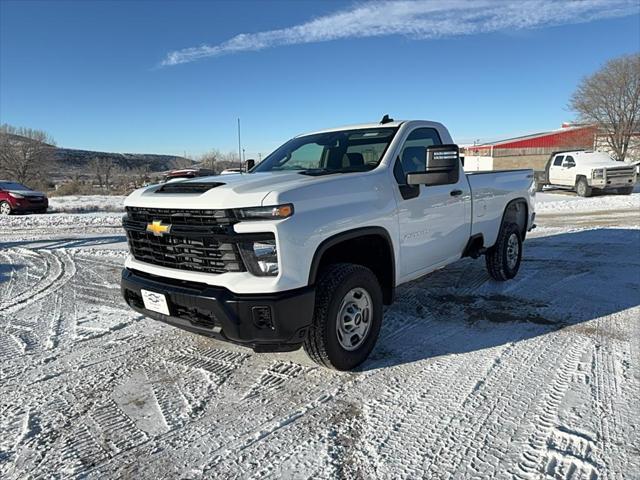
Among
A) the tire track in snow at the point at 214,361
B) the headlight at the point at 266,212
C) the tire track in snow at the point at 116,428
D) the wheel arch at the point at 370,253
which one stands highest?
the headlight at the point at 266,212

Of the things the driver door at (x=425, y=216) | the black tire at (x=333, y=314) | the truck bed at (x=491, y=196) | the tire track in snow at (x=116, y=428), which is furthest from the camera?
the truck bed at (x=491, y=196)

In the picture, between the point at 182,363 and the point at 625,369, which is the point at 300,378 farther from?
the point at 625,369

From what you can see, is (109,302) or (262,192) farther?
(109,302)

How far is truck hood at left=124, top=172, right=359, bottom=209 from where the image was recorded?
2.94 metres

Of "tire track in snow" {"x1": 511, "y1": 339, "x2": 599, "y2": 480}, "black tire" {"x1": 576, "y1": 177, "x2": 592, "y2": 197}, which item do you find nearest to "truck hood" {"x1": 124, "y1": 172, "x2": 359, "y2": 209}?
"tire track in snow" {"x1": 511, "y1": 339, "x2": 599, "y2": 480}

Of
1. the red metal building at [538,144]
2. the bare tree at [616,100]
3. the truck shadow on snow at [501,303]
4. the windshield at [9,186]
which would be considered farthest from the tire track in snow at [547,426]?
the red metal building at [538,144]

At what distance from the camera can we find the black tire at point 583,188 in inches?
741

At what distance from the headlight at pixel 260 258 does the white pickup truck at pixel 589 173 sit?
19.6m

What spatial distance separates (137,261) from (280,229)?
61.4 inches

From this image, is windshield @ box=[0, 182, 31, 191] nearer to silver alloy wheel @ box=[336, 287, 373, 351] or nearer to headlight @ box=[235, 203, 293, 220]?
headlight @ box=[235, 203, 293, 220]

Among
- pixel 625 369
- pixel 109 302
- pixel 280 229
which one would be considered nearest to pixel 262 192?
pixel 280 229

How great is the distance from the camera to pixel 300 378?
135 inches

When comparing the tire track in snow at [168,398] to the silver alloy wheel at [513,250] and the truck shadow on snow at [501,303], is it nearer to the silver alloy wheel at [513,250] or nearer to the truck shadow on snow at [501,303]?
the truck shadow on snow at [501,303]

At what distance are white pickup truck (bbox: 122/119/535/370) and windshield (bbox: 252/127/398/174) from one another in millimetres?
17
